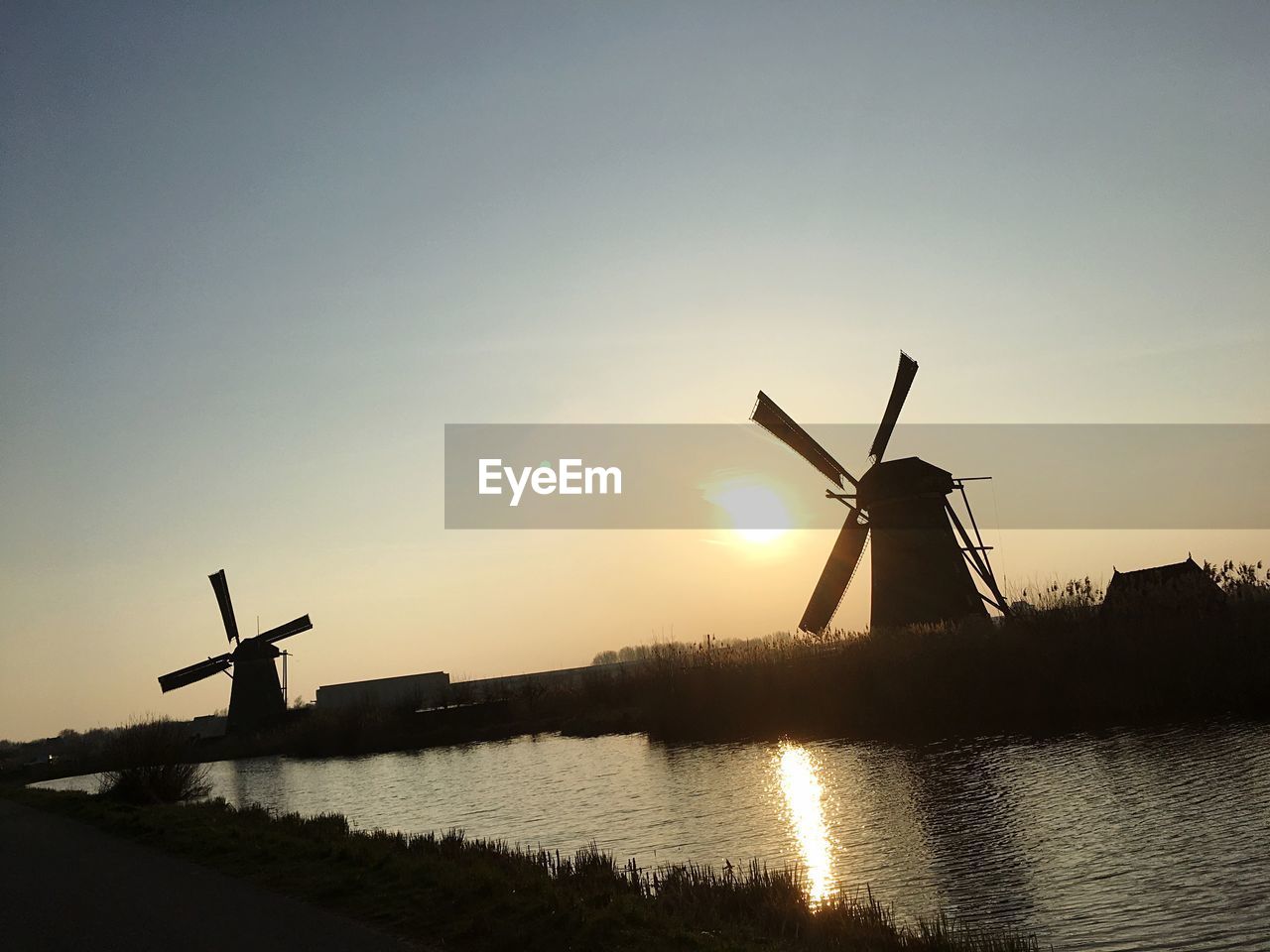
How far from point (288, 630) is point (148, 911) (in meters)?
49.5

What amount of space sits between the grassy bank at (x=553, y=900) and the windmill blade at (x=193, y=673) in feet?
152

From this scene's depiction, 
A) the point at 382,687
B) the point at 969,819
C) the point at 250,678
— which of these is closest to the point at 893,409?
the point at 969,819

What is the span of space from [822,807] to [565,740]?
1979 centimetres

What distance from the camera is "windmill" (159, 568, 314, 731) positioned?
5444 centimetres

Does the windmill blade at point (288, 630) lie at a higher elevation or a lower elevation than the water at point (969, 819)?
higher

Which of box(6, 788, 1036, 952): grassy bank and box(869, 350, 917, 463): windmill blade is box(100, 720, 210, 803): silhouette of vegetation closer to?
box(6, 788, 1036, 952): grassy bank

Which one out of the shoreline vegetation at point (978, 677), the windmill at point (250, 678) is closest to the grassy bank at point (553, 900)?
the shoreline vegetation at point (978, 677)

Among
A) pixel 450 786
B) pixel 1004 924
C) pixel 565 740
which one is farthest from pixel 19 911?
pixel 565 740

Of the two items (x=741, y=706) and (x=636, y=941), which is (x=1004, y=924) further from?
(x=741, y=706)

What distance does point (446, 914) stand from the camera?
862cm

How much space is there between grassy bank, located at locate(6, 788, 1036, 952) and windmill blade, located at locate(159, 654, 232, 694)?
46.3 meters

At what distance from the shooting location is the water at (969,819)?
8.74 m

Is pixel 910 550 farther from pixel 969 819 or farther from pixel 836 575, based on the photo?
pixel 969 819

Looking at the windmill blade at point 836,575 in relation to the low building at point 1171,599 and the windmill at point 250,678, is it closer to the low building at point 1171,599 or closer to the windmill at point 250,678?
the low building at point 1171,599
